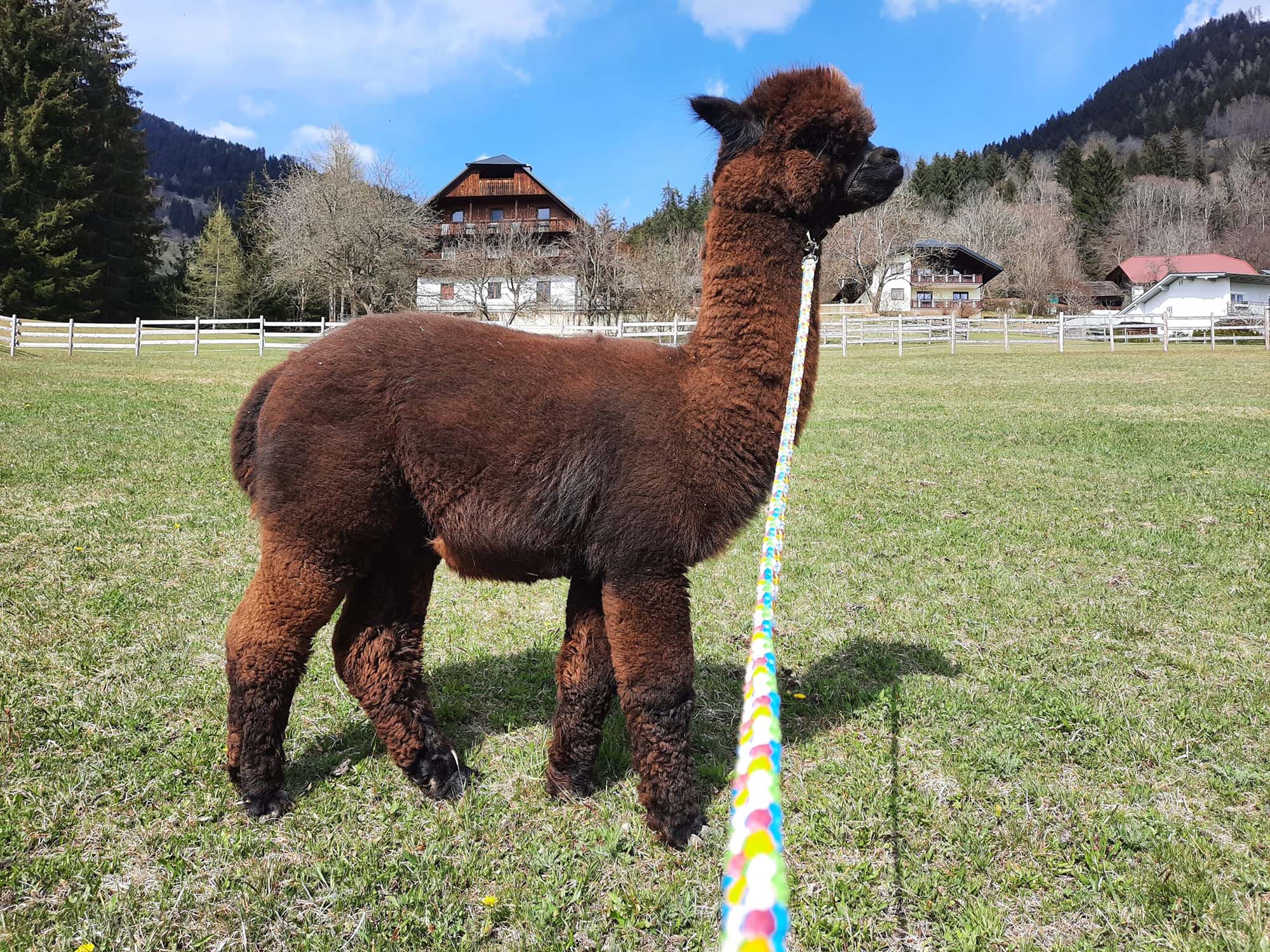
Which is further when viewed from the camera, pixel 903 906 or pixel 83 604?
pixel 83 604

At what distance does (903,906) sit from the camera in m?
2.51

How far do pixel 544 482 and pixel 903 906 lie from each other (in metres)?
1.85

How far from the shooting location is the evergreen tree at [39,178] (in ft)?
133

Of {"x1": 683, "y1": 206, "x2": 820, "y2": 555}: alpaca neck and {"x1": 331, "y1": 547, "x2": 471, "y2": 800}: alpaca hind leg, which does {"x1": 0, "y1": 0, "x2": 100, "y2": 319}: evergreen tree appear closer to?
{"x1": 331, "y1": 547, "x2": 471, "y2": 800}: alpaca hind leg

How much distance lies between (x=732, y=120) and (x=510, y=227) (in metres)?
49.6

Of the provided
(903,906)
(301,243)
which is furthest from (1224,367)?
(301,243)

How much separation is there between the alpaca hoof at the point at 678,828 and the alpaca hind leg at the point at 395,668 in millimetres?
883

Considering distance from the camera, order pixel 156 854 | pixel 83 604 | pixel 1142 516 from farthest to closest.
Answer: pixel 1142 516 < pixel 83 604 < pixel 156 854

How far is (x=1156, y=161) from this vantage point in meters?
104

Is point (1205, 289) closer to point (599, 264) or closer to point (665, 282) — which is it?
point (665, 282)

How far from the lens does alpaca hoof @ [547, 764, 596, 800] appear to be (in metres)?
3.13

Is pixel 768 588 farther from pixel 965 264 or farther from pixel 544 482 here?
pixel 965 264

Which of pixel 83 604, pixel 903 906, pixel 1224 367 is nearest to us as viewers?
pixel 903 906

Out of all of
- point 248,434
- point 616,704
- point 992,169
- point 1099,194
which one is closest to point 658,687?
point 616,704
